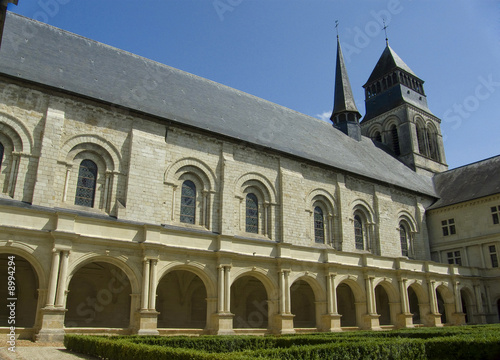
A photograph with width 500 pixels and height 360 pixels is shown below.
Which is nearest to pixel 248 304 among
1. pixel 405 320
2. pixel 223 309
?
pixel 223 309

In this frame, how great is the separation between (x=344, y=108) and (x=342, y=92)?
2068 millimetres

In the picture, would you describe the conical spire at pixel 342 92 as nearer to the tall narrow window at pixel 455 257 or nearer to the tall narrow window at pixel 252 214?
the tall narrow window at pixel 455 257

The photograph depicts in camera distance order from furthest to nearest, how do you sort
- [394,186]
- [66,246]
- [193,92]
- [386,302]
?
[394,186]
[386,302]
[193,92]
[66,246]

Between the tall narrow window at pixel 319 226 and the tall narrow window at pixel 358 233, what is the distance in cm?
274

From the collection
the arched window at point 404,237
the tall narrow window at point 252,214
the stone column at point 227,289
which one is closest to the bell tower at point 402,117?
the arched window at point 404,237

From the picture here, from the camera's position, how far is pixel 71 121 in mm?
18828

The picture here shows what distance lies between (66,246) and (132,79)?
11108 mm

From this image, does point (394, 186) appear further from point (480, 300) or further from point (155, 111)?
point (155, 111)

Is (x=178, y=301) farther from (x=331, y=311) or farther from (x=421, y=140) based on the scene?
(x=421, y=140)

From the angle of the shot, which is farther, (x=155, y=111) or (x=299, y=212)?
(x=299, y=212)

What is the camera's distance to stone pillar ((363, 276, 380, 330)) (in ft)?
73.6

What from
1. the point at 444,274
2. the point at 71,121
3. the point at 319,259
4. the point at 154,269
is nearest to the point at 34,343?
the point at 154,269

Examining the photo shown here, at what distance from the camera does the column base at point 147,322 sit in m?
15.7

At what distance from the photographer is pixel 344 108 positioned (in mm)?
36719
